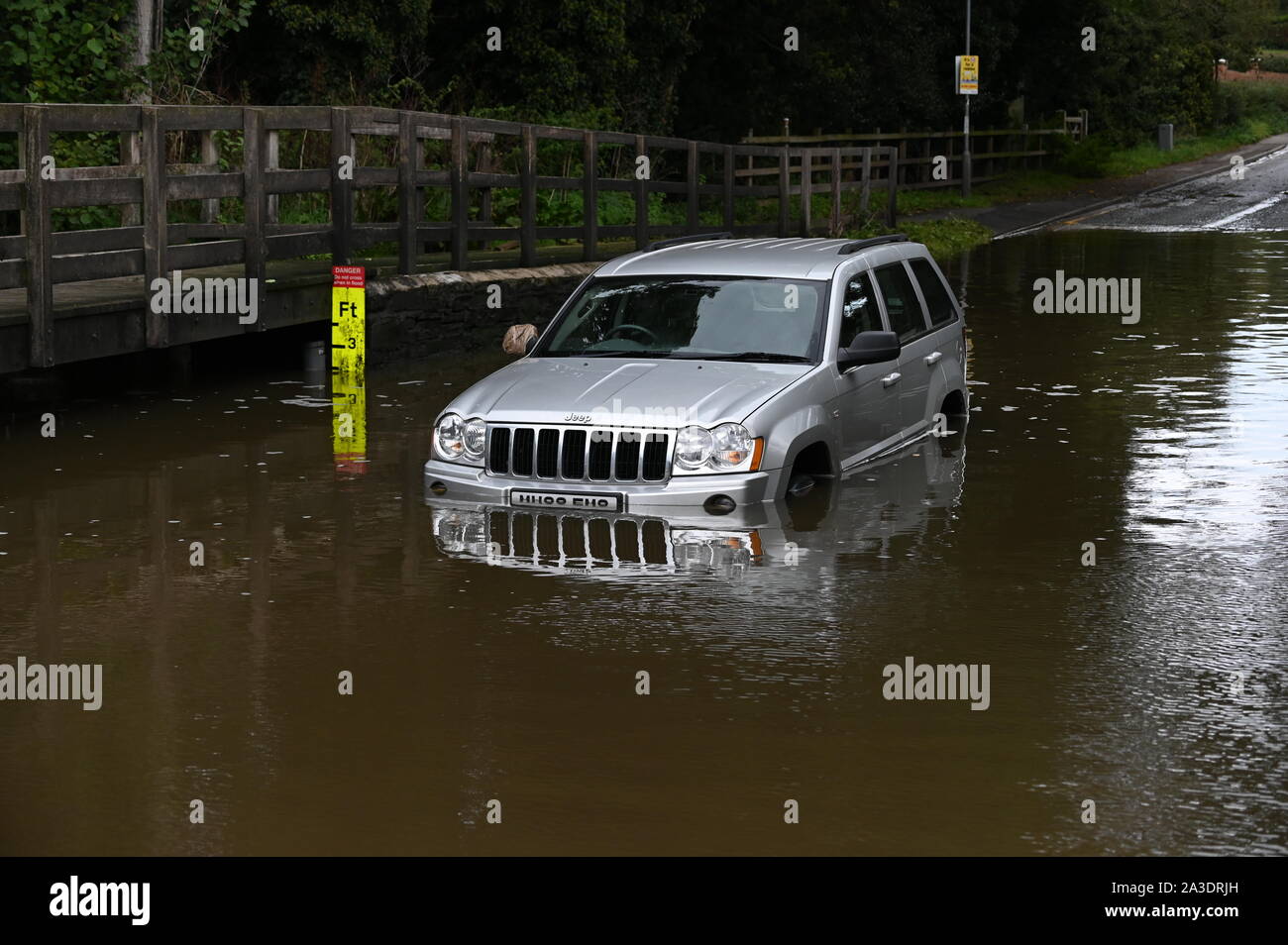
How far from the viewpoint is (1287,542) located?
9719 mm

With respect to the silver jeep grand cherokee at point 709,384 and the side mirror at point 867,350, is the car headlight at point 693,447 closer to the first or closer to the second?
the silver jeep grand cherokee at point 709,384

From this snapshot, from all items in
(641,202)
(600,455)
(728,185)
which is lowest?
(600,455)

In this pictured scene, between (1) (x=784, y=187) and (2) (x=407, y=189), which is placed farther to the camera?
(1) (x=784, y=187)

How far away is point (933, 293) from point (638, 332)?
279cm

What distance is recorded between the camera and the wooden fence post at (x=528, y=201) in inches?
831

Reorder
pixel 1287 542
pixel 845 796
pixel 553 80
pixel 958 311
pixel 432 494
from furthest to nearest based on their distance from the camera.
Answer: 1. pixel 553 80
2. pixel 958 311
3. pixel 432 494
4. pixel 1287 542
5. pixel 845 796

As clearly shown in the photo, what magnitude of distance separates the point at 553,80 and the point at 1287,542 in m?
25.6

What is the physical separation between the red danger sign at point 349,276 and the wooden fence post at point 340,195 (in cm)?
109

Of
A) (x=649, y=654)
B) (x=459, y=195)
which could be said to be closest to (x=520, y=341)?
(x=649, y=654)

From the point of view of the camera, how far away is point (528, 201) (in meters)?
21.5
